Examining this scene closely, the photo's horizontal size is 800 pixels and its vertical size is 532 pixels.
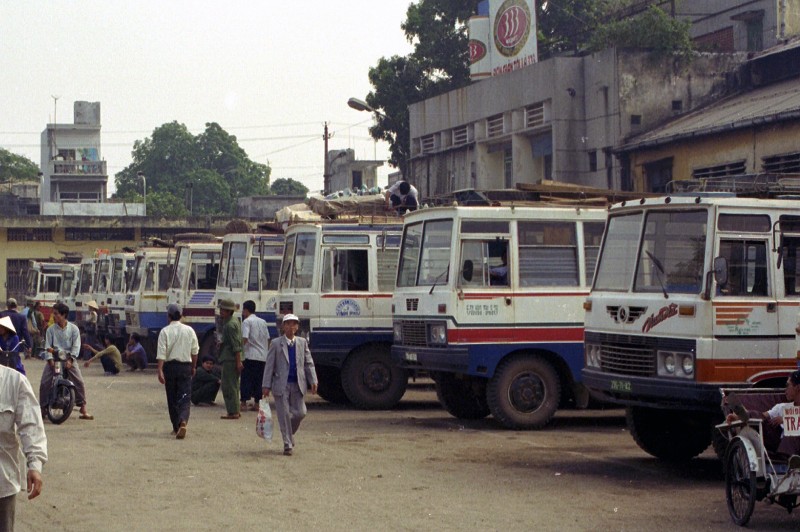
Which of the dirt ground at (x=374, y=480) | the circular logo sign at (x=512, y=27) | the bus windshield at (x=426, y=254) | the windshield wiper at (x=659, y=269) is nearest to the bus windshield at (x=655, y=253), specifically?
the windshield wiper at (x=659, y=269)

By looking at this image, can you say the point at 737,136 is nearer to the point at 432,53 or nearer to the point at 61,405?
the point at 61,405

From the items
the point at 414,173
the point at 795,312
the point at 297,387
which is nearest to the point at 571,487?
the point at 795,312

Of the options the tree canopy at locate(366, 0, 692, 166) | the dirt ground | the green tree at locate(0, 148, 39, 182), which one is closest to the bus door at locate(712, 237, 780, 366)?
the dirt ground

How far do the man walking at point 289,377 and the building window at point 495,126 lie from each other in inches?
1024

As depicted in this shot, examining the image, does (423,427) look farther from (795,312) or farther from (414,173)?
(414,173)

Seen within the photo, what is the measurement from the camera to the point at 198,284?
28.0 m

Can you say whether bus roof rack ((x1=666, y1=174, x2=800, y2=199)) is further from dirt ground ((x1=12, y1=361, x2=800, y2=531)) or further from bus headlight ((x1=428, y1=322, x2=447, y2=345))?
bus headlight ((x1=428, y1=322, x2=447, y2=345))

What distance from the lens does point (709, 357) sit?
11562mm

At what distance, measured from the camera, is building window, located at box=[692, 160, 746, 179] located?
28578 mm

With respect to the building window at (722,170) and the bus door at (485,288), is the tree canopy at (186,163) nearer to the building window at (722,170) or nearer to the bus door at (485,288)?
the building window at (722,170)

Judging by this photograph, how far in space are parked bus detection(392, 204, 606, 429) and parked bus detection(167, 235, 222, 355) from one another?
10.5 m

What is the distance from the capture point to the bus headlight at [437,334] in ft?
53.7

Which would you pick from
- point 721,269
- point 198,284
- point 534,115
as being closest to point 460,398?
point 721,269

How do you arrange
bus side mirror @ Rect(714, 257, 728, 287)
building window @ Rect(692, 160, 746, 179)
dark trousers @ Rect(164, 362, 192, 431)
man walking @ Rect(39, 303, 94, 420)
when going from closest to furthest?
bus side mirror @ Rect(714, 257, 728, 287), dark trousers @ Rect(164, 362, 192, 431), man walking @ Rect(39, 303, 94, 420), building window @ Rect(692, 160, 746, 179)
